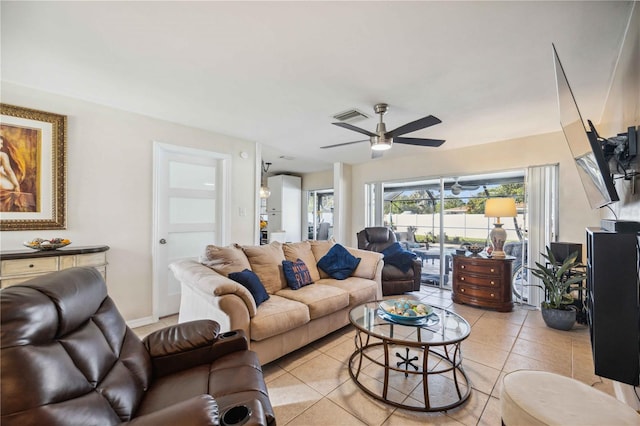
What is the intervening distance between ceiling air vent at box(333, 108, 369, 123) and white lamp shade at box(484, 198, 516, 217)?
2122 mm

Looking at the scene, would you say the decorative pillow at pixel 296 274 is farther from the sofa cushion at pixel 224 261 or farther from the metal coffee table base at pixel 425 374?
the metal coffee table base at pixel 425 374

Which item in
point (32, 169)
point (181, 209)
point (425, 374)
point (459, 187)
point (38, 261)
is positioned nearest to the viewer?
point (425, 374)

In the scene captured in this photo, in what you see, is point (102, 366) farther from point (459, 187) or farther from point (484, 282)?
point (459, 187)

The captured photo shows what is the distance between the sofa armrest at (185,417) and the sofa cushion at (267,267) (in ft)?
5.97

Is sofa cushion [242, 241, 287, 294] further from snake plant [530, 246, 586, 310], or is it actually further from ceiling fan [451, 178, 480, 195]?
ceiling fan [451, 178, 480, 195]

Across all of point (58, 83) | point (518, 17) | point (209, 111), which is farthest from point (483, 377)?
point (58, 83)

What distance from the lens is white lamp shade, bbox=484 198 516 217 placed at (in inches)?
138

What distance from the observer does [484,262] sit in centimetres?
363

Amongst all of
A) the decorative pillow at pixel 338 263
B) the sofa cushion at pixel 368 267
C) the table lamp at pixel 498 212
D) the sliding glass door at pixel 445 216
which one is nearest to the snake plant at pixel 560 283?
the table lamp at pixel 498 212

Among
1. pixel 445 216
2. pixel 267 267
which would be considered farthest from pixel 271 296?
pixel 445 216

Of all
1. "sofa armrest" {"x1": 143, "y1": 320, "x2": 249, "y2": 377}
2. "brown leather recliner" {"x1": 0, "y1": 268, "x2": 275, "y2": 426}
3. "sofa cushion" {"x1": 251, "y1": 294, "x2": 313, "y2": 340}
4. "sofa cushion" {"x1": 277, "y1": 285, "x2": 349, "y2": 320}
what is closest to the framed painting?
"brown leather recliner" {"x1": 0, "y1": 268, "x2": 275, "y2": 426}

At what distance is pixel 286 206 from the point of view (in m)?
7.13

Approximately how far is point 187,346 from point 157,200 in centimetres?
229

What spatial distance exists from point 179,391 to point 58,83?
9.38ft
